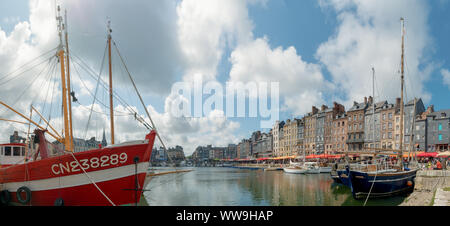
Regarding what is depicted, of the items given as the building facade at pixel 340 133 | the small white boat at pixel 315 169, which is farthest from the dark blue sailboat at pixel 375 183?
the building facade at pixel 340 133

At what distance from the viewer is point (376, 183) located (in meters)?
24.3

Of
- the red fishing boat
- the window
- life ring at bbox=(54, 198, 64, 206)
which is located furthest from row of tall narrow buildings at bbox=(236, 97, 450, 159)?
the window

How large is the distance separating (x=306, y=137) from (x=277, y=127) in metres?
25.7

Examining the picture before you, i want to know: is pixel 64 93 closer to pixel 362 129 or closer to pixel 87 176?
pixel 87 176

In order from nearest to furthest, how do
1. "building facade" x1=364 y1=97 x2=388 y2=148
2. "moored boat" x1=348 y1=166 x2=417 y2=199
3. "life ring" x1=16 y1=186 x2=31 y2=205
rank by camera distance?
"life ring" x1=16 y1=186 x2=31 y2=205, "moored boat" x1=348 y1=166 x2=417 y2=199, "building facade" x1=364 y1=97 x2=388 y2=148

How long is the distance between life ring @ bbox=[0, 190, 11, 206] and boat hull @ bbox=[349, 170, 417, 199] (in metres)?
25.8

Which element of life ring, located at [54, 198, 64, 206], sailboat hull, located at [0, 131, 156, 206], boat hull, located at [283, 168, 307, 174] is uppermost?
sailboat hull, located at [0, 131, 156, 206]

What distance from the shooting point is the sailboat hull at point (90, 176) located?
620 inches

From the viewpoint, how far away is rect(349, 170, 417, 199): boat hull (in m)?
24.2

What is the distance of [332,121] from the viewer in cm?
9244

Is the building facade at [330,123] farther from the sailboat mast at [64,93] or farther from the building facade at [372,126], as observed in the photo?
the sailboat mast at [64,93]

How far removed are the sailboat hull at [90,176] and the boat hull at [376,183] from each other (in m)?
18.3

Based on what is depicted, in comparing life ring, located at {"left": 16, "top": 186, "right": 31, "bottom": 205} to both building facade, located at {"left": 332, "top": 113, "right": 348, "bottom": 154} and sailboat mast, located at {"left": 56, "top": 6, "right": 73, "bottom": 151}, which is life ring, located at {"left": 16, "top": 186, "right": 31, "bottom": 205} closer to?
sailboat mast, located at {"left": 56, "top": 6, "right": 73, "bottom": 151}

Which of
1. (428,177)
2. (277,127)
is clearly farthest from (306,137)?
(428,177)
